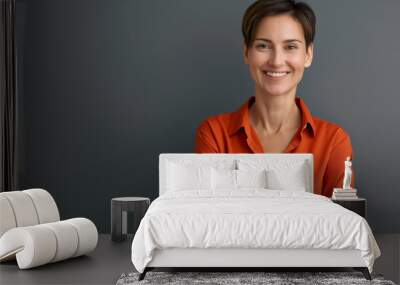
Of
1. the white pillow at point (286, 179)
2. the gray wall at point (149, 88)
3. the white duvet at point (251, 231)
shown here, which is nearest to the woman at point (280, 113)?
the gray wall at point (149, 88)

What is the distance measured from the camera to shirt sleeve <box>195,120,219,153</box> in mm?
6711

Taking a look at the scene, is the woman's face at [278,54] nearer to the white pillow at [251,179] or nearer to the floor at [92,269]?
the white pillow at [251,179]

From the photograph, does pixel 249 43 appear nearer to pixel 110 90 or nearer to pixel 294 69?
pixel 294 69

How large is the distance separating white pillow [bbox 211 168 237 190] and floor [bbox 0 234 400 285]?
0.97m

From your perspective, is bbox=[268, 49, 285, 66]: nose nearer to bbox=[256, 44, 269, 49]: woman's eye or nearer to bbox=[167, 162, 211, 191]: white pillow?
bbox=[256, 44, 269, 49]: woman's eye

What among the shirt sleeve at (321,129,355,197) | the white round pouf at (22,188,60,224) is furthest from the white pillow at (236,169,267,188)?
the white round pouf at (22,188,60,224)

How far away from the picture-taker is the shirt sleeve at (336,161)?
6.64m

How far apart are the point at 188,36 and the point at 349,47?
5.45 ft

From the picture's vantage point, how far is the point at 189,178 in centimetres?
621

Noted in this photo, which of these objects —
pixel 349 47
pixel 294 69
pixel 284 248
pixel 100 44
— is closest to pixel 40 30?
pixel 100 44

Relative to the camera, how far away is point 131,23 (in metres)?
7.15

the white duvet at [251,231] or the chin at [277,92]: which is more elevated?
the chin at [277,92]

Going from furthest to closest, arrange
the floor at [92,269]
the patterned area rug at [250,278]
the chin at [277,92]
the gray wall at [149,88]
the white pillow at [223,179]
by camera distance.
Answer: the gray wall at [149,88], the chin at [277,92], the white pillow at [223,179], the floor at [92,269], the patterned area rug at [250,278]

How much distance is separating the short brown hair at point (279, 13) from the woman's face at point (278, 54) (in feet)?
0.14
